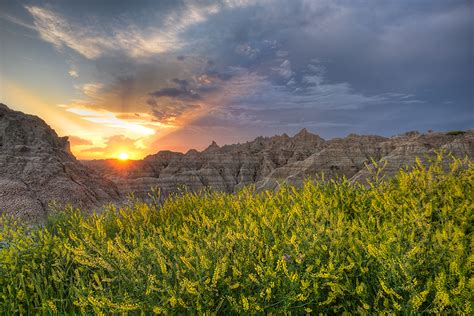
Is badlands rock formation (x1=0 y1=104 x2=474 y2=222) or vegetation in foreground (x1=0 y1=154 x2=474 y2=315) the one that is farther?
badlands rock formation (x1=0 y1=104 x2=474 y2=222)

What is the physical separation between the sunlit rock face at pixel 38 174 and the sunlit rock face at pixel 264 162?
44724 millimetres

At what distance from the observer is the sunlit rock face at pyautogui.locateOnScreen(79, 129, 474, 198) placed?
247 ft

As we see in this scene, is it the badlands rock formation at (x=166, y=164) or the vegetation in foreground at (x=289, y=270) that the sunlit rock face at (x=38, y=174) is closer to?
→ the badlands rock formation at (x=166, y=164)

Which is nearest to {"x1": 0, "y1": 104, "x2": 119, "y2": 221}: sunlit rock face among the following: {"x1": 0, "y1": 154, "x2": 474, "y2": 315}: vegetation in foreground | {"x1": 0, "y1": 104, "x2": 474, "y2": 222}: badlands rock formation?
{"x1": 0, "y1": 104, "x2": 474, "y2": 222}: badlands rock formation

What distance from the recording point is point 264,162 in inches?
5064

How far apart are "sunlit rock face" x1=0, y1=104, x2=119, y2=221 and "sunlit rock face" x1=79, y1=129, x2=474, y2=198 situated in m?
44.7

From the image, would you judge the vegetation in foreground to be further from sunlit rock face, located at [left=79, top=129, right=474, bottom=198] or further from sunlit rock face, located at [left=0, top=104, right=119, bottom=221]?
sunlit rock face, located at [left=79, top=129, right=474, bottom=198]

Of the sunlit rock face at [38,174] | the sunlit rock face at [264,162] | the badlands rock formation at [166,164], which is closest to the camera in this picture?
the sunlit rock face at [38,174]

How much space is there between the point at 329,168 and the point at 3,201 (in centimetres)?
7175

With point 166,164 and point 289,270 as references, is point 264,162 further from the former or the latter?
point 289,270

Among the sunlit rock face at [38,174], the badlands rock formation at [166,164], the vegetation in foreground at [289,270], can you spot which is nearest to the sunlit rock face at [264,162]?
the badlands rock formation at [166,164]

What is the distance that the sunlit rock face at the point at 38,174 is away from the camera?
63.9ft

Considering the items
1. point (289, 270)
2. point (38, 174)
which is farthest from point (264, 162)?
point (289, 270)

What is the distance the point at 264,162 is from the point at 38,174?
109 meters
